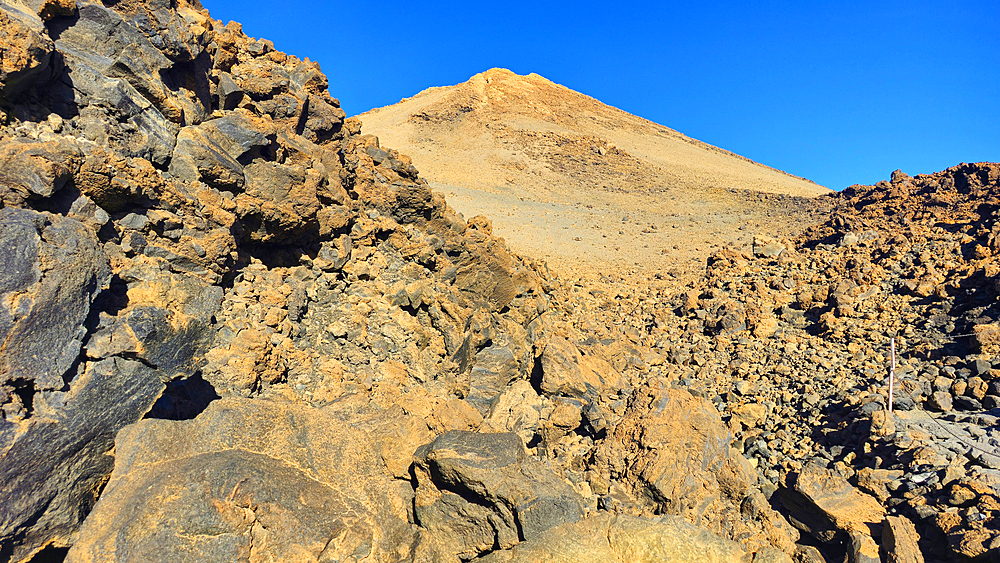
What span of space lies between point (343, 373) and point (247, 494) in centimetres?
240

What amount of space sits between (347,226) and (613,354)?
4.74 metres

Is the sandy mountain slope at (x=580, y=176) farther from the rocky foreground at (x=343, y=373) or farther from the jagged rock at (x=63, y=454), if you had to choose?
the jagged rock at (x=63, y=454)

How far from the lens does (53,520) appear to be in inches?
119

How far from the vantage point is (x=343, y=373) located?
5488 millimetres

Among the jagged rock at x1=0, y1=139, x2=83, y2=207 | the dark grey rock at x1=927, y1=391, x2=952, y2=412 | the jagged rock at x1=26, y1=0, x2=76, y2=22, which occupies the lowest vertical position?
the dark grey rock at x1=927, y1=391, x2=952, y2=412

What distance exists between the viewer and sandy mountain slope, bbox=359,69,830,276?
1655 cm

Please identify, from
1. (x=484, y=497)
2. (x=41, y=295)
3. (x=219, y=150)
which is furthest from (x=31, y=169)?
(x=484, y=497)

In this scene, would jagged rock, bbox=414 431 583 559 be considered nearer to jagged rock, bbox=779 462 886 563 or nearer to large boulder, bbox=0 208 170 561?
large boulder, bbox=0 208 170 561

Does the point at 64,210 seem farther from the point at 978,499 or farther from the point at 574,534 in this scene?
the point at 978,499

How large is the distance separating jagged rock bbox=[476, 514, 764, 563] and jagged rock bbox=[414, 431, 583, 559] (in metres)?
0.09

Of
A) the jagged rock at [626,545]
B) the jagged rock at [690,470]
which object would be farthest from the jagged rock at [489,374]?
the jagged rock at [626,545]

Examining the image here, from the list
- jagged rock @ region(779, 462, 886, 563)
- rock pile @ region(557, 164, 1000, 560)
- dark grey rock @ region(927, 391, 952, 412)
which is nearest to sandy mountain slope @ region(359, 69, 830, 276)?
rock pile @ region(557, 164, 1000, 560)

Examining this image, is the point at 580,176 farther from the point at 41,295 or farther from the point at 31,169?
the point at 41,295

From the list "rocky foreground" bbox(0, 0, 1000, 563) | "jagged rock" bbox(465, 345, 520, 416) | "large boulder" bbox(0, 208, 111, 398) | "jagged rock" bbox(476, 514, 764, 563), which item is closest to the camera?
"large boulder" bbox(0, 208, 111, 398)
